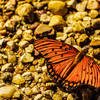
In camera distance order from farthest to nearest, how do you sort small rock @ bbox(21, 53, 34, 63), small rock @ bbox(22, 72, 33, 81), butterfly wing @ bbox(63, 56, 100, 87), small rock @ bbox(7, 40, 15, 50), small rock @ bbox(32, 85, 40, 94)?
small rock @ bbox(7, 40, 15, 50), small rock @ bbox(21, 53, 34, 63), small rock @ bbox(22, 72, 33, 81), small rock @ bbox(32, 85, 40, 94), butterfly wing @ bbox(63, 56, 100, 87)

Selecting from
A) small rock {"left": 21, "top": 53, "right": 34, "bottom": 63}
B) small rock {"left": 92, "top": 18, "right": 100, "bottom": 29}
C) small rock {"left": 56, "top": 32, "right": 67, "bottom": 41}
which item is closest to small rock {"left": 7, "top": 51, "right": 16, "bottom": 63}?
small rock {"left": 21, "top": 53, "right": 34, "bottom": 63}

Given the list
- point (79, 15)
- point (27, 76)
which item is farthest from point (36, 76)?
point (79, 15)

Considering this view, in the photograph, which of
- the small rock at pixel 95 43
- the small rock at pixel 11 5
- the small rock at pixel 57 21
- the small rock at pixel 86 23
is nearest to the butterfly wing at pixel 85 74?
the small rock at pixel 95 43

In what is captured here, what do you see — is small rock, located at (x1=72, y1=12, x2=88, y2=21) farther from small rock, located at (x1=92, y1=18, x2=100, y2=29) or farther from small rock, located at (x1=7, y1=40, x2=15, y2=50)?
small rock, located at (x1=7, y1=40, x2=15, y2=50)

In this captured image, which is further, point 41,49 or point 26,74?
point 26,74

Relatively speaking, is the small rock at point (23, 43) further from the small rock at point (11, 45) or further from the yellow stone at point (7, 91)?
the yellow stone at point (7, 91)

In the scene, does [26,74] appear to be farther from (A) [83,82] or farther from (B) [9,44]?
(A) [83,82]

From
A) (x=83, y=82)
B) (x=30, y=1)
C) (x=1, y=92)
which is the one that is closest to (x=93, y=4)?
(x=30, y=1)

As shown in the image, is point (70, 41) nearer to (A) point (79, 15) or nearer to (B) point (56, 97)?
(A) point (79, 15)
